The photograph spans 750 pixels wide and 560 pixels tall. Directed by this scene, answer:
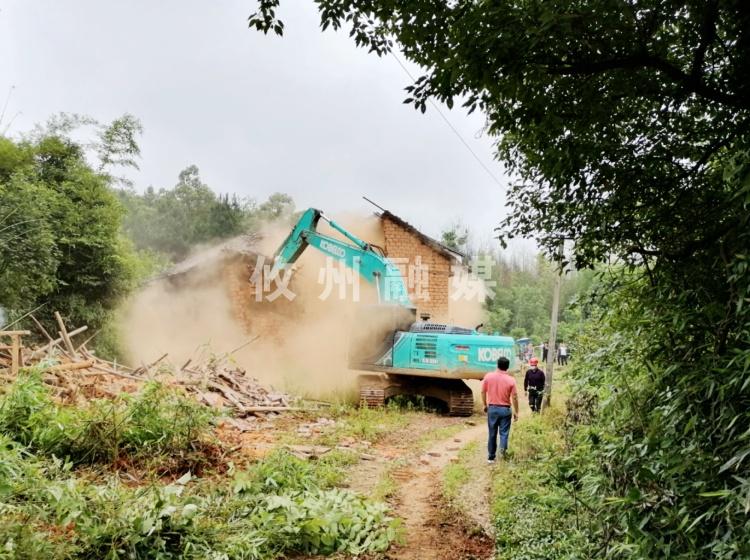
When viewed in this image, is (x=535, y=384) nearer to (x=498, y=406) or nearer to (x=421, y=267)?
(x=498, y=406)

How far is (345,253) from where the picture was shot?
12891 mm

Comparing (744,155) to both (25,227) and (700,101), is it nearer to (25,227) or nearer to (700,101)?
(700,101)

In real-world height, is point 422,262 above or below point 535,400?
above

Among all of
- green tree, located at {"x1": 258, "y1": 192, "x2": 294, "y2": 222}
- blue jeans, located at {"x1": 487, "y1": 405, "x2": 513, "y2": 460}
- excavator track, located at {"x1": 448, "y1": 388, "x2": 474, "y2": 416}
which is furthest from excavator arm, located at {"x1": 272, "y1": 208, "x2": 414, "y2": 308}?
green tree, located at {"x1": 258, "y1": 192, "x2": 294, "y2": 222}

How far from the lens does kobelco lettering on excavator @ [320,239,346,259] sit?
42.1ft

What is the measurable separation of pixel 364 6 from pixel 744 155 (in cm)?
277

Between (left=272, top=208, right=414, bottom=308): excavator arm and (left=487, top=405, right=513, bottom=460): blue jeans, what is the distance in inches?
220

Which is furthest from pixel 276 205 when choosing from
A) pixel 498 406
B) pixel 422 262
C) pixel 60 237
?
pixel 498 406

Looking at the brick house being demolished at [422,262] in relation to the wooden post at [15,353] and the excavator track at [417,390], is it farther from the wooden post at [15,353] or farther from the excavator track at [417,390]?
the wooden post at [15,353]

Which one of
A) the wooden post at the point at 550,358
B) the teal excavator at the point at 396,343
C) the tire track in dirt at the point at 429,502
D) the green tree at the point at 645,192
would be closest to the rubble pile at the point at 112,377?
the teal excavator at the point at 396,343

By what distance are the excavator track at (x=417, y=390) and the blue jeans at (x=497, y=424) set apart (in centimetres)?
459

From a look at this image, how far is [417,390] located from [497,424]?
17.6 ft

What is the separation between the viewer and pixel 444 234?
4062cm

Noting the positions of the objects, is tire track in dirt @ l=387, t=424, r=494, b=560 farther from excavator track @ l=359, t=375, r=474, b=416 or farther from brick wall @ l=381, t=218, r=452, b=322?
brick wall @ l=381, t=218, r=452, b=322
